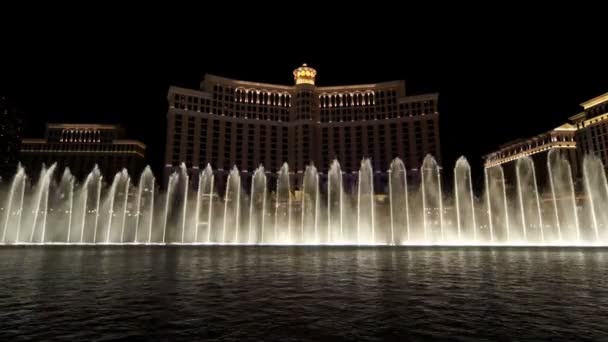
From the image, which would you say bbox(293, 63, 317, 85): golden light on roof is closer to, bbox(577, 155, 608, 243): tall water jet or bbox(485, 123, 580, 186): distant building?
bbox(485, 123, 580, 186): distant building

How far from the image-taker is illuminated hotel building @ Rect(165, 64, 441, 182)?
115000 mm

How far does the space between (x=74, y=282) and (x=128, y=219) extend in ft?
190

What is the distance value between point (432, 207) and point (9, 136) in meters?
108

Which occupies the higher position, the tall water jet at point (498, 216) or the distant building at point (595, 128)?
the distant building at point (595, 128)

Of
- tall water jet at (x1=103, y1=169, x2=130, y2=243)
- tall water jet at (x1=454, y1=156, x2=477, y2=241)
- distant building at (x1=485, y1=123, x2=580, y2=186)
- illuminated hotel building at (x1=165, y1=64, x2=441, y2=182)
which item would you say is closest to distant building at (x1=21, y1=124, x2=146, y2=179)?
illuminated hotel building at (x1=165, y1=64, x2=441, y2=182)

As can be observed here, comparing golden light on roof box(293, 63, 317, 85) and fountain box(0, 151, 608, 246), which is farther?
golden light on roof box(293, 63, 317, 85)

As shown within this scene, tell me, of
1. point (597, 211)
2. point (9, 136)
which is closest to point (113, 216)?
point (9, 136)

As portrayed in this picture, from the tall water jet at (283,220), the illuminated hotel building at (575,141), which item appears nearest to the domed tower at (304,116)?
the tall water jet at (283,220)

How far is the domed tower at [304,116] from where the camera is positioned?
390ft

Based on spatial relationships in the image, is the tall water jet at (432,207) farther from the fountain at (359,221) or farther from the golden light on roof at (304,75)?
the golden light on roof at (304,75)

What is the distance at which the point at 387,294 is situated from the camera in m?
10.9

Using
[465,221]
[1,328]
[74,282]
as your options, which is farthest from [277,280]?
[465,221]

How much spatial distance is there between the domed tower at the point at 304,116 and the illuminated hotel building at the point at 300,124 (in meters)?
0.03

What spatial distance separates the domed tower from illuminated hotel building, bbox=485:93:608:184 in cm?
6305
